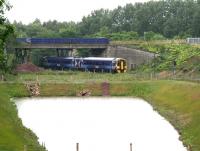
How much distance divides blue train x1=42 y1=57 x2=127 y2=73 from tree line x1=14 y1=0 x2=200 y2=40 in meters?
28.2

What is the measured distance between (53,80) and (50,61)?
30537 mm

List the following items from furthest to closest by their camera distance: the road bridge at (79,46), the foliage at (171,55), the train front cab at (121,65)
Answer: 1. the road bridge at (79,46)
2. the train front cab at (121,65)
3. the foliage at (171,55)

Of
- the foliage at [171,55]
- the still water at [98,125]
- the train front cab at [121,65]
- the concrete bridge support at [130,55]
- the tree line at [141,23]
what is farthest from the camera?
the tree line at [141,23]

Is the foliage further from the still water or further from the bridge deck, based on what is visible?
the still water

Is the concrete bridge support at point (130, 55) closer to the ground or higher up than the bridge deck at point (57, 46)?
closer to the ground

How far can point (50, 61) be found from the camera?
389ft

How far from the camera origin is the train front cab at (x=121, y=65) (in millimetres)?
104669

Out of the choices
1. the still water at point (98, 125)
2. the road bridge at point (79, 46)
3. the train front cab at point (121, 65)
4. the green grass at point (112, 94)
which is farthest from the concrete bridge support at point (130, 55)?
the still water at point (98, 125)

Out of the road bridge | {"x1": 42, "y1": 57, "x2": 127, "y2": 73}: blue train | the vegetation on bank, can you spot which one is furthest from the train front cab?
the vegetation on bank

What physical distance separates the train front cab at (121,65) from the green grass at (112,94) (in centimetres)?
580

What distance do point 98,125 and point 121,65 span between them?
170 feet

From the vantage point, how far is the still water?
45.6 meters

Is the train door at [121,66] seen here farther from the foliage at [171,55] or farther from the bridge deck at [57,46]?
the bridge deck at [57,46]

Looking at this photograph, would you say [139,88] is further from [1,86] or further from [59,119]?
[59,119]
